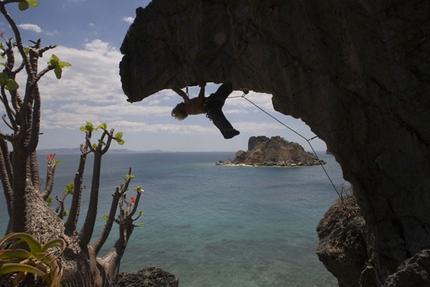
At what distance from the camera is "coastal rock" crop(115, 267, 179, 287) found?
37.1ft

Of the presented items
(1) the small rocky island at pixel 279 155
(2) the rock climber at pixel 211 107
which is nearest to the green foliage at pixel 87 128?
(2) the rock climber at pixel 211 107

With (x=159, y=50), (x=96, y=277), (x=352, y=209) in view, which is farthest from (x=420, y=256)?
(x=96, y=277)

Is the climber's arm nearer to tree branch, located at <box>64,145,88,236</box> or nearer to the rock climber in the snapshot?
the rock climber

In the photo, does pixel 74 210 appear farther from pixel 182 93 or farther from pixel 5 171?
pixel 182 93

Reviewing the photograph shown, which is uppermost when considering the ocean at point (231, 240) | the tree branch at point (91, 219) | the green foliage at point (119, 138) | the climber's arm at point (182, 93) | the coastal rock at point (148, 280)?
the climber's arm at point (182, 93)

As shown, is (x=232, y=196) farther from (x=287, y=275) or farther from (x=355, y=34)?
(x=355, y=34)

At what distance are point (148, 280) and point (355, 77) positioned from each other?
11.2 m

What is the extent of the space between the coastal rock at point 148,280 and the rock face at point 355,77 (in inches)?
354

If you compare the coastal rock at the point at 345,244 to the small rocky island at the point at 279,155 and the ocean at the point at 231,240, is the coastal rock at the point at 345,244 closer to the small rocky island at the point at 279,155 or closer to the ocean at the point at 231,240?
the ocean at the point at 231,240

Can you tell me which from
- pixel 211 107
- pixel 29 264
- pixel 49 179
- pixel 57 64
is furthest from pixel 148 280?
pixel 29 264

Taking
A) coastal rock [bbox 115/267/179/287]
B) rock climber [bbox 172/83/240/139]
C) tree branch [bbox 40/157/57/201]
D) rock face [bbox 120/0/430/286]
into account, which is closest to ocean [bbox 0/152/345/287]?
coastal rock [bbox 115/267/179/287]

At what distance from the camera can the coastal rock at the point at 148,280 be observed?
445 inches

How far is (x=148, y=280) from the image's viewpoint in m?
11.6

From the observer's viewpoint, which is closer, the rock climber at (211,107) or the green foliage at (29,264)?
the green foliage at (29,264)
